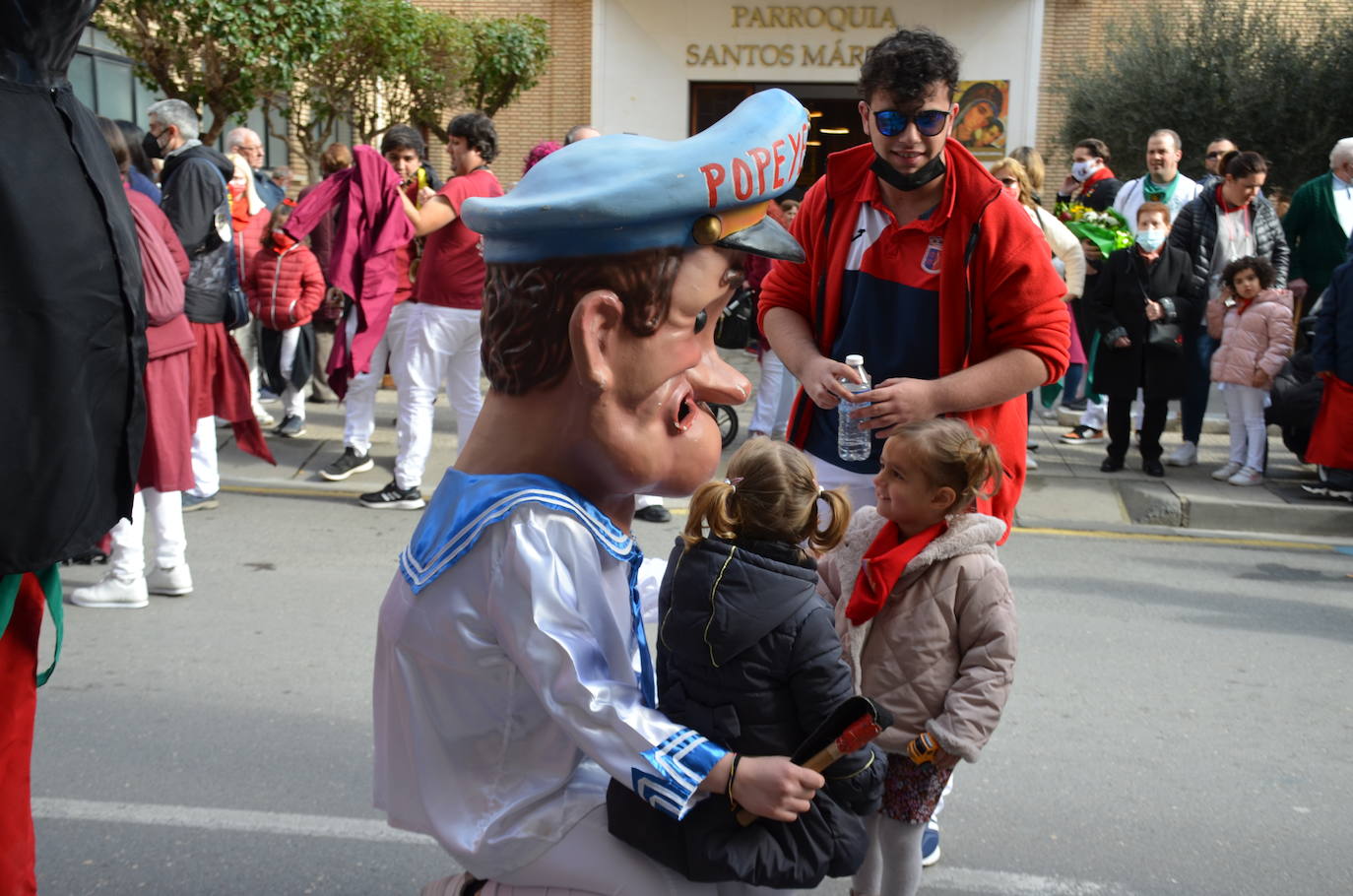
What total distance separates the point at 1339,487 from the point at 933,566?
6.25 m

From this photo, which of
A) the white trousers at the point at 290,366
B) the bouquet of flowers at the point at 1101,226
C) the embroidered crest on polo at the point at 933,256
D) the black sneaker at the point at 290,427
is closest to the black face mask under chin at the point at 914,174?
the embroidered crest on polo at the point at 933,256

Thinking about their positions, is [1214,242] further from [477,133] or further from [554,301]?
[554,301]

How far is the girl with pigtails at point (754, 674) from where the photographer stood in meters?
1.98

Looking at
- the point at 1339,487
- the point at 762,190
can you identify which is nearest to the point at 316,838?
Answer: the point at 762,190

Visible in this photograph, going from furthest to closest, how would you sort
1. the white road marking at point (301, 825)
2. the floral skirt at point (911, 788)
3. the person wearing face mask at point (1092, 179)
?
the person wearing face mask at point (1092, 179), the white road marking at point (301, 825), the floral skirt at point (911, 788)

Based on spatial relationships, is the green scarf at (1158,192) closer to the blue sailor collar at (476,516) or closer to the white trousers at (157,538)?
the white trousers at (157,538)

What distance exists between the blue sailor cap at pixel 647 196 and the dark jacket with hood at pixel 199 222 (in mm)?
4980

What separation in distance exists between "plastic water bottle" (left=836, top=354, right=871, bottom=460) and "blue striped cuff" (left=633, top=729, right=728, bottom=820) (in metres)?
1.32

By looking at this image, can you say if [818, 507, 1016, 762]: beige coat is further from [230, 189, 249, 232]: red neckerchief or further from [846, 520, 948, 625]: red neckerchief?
[230, 189, 249, 232]: red neckerchief

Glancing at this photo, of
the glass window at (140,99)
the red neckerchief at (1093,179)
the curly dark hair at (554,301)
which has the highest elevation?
the glass window at (140,99)

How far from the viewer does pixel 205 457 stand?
6809 mm

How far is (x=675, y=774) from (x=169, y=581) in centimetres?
430

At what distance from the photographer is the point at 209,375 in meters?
6.59

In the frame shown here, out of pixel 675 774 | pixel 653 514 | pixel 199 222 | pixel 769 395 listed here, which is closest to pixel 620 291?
pixel 675 774
